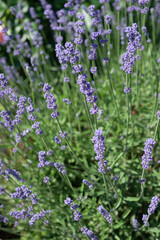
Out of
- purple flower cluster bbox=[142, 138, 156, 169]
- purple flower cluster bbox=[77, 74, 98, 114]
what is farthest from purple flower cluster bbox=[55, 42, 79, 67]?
purple flower cluster bbox=[142, 138, 156, 169]

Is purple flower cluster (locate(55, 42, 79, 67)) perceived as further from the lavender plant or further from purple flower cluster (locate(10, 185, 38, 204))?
purple flower cluster (locate(10, 185, 38, 204))

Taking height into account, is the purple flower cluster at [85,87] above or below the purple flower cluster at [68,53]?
below

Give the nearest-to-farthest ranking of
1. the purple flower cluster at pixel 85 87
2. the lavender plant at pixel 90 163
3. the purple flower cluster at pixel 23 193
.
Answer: the purple flower cluster at pixel 85 87, the purple flower cluster at pixel 23 193, the lavender plant at pixel 90 163

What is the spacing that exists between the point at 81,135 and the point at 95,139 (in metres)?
1.87

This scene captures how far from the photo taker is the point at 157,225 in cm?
292

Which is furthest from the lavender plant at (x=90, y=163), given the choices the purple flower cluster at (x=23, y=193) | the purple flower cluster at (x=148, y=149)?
the purple flower cluster at (x=148, y=149)

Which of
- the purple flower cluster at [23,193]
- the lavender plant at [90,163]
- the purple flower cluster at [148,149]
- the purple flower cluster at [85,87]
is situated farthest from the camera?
the lavender plant at [90,163]

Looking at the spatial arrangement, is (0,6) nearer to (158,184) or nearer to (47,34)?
(47,34)

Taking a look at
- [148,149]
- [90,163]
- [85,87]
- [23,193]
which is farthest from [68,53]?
[90,163]

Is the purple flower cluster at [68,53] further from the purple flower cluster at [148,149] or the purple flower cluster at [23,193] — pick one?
the purple flower cluster at [23,193]

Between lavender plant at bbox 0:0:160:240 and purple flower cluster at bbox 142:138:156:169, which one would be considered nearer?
purple flower cluster at bbox 142:138:156:169

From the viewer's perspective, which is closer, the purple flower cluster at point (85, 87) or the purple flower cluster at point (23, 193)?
the purple flower cluster at point (85, 87)

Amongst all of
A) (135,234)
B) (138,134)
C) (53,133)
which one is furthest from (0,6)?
(135,234)

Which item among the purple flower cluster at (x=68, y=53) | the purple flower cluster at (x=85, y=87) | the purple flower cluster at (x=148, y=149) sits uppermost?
the purple flower cluster at (x=68, y=53)
